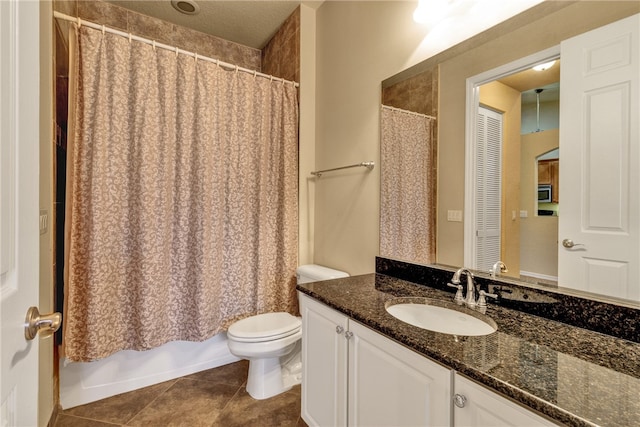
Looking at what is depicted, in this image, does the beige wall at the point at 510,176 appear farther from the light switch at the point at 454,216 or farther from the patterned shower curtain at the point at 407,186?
the patterned shower curtain at the point at 407,186

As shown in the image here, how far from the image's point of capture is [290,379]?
1992 millimetres

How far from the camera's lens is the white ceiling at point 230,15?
7.39 feet

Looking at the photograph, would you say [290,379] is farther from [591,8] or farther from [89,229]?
[591,8]

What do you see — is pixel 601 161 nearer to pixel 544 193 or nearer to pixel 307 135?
pixel 544 193

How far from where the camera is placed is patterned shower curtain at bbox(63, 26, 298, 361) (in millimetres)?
1667

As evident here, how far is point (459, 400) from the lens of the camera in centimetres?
75

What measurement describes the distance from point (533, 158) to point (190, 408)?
2.16 m

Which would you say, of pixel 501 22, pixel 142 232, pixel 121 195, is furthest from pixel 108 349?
pixel 501 22

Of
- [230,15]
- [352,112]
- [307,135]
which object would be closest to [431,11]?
[352,112]

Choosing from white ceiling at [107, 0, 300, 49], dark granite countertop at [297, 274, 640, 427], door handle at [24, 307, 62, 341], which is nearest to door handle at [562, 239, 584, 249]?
dark granite countertop at [297, 274, 640, 427]

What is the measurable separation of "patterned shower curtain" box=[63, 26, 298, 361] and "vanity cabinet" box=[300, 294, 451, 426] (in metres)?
0.89

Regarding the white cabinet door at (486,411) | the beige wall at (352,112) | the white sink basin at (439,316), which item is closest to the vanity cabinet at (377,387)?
the white cabinet door at (486,411)
